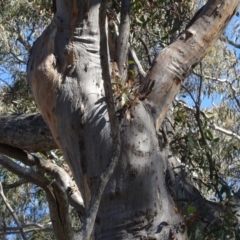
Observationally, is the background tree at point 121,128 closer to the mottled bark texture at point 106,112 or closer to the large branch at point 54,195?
the mottled bark texture at point 106,112

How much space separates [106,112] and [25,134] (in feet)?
2.97

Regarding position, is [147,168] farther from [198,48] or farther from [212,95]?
[212,95]

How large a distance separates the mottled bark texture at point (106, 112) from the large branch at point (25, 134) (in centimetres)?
57

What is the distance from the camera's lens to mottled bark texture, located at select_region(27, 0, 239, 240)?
7.18ft

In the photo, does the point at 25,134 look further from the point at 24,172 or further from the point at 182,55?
the point at 182,55

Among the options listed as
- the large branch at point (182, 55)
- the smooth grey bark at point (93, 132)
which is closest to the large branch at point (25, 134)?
the smooth grey bark at point (93, 132)

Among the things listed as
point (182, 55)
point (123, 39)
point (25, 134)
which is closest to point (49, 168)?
point (25, 134)

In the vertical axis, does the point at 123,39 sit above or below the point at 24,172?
above

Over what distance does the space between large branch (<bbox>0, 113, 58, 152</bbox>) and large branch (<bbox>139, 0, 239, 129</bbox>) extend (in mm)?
797

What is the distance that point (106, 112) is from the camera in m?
2.29

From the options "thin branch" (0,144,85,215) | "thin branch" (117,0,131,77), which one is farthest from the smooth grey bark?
"thin branch" (0,144,85,215)

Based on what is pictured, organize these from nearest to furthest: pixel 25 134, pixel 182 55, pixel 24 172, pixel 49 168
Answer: pixel 182 55 → pixel 25 134 → pixel 24 172 → pixel 49 168

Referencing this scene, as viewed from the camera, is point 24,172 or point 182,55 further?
point 24,172

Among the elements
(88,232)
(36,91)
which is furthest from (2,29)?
(88,232)
